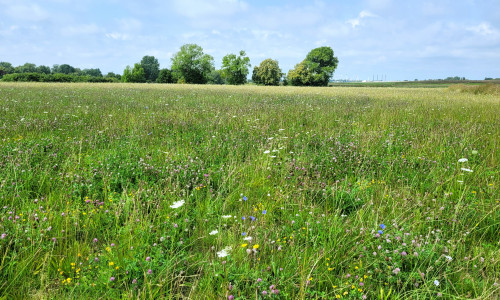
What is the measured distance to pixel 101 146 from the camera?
15.3ft

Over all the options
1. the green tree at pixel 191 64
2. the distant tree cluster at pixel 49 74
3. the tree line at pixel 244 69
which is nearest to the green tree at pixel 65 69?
the distant tree cluster at pixel 49 74

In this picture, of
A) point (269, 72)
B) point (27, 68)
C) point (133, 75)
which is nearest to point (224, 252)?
point (269, 72)

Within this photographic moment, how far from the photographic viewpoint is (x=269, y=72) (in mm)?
78812

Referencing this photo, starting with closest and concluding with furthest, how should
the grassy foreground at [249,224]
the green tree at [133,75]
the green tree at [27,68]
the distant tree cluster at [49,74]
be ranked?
the grassy foreground at [249,224], the distant tree cluster at [49,74], the green tree at [133,75], the green tree at [27,68]

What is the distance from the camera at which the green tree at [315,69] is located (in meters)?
71.7

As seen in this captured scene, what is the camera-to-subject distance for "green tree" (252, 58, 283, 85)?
79.1 metres

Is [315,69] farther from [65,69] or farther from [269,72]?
[65,69]

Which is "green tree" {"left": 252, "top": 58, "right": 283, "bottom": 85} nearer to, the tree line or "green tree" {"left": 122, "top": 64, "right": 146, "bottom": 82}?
the tree line

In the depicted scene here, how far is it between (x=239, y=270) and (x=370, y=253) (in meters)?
0.99

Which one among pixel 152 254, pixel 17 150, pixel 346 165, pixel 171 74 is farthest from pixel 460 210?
pixel 171 74

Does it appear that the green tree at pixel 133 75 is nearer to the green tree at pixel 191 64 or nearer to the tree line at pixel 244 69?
the tree line at pixel 244 69

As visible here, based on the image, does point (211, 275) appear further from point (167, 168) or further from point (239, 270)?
point (167, 168)

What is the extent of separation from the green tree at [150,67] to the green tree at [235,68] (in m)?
50.8

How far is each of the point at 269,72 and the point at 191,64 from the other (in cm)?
2497
